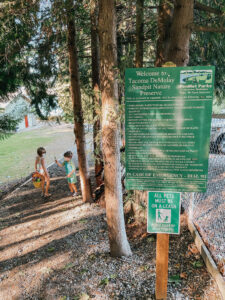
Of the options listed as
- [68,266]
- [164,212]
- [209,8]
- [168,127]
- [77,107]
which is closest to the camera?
[168,127]

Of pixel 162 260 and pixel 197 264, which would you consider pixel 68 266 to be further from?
pixel 197 264

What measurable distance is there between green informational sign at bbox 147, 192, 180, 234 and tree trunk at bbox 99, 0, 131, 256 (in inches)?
44.7

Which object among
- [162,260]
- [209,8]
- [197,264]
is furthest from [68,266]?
[209,8]

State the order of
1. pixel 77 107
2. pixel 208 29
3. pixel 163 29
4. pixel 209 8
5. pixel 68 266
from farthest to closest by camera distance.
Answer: pixel 77 107 < pixel 163 29 < pixel 68 266 < pixel 209 8 < pixel 208 29

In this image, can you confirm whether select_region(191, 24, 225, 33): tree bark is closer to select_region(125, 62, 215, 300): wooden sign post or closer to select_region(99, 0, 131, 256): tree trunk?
select_region(99, 0, 131, 256): tree trunk

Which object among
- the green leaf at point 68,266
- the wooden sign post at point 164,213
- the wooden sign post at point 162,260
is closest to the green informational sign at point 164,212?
the wooden sign post at point 164,213

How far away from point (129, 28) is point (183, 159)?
5.57 metres

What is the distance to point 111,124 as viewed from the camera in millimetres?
3322

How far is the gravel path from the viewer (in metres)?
3.24

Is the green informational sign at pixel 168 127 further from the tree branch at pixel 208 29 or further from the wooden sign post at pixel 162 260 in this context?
the tree branch at pixel 208 29

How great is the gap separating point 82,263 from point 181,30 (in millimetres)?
4089

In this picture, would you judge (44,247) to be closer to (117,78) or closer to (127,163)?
(127,163)

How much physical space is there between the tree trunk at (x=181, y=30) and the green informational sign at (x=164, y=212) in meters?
2.06

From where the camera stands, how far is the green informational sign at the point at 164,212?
244 centimetres
